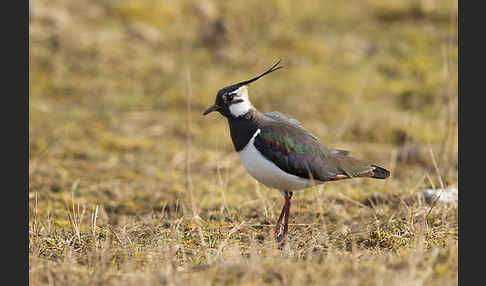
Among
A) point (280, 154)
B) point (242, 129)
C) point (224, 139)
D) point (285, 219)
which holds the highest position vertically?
point (242, 129)

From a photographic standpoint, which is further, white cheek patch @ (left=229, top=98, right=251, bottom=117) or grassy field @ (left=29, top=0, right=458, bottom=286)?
white cheek patch @ (left=229, top=98, right=251, bottom=117)

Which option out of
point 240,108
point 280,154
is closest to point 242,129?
point 240,108

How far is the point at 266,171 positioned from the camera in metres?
4.68

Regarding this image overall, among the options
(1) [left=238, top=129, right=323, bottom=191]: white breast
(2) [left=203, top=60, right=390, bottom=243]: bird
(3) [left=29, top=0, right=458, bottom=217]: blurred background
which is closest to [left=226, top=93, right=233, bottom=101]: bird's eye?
(2) [left=203, top=60, right=390, bottom=243]: bird

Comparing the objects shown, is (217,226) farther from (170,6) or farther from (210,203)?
(170,6)

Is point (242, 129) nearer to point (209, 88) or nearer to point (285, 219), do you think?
point (285, 219)

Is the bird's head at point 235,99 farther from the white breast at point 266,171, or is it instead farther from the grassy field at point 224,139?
the grassy field at point 224,139

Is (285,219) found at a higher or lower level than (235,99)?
lower

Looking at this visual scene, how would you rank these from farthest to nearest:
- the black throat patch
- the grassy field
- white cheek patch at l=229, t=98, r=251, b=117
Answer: white cheek patch at l=229, t=98, r=251, b=117 < the black throat patch < the grassy field

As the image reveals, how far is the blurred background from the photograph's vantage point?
7.34 metres

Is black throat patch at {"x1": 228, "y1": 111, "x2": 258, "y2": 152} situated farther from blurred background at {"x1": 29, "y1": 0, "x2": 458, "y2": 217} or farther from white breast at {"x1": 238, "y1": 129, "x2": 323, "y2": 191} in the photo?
blurred background at {"x1": 29, "y1": 0, "x2": 458, "y2": 217}

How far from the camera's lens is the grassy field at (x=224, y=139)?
4.17 m

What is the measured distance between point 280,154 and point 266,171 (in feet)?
0.53

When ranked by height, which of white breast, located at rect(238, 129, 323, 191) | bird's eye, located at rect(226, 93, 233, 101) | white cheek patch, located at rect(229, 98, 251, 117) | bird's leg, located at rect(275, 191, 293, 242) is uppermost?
bird's eye, located at rect(226, 93, 233, 101)
